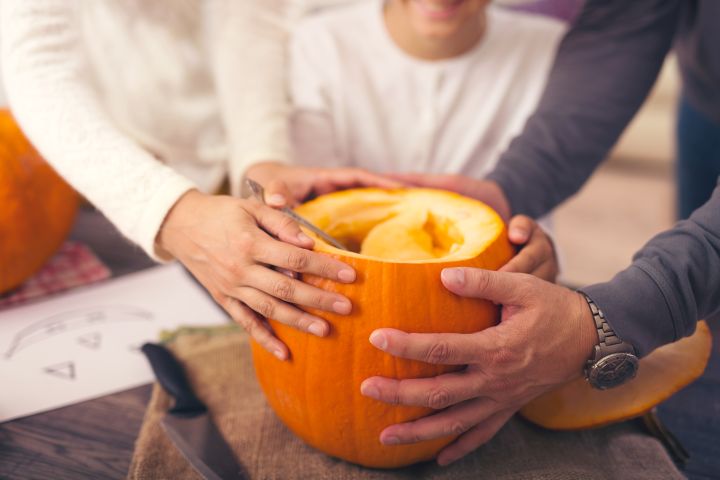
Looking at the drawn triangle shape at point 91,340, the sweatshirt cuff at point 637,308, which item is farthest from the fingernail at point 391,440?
the drawn triangle shape at point 91,340

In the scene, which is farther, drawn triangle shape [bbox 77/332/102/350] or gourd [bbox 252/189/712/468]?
drawn triangle shape [bbox 77/332/102/350]

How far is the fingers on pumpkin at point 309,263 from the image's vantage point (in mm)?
537

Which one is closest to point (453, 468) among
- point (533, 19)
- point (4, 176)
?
point (4, 176)

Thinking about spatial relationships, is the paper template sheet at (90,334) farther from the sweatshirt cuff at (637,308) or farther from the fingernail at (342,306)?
the sweatshirt cuff at (637,308)

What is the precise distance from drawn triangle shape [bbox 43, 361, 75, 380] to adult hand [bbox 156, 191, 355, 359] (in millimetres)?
221

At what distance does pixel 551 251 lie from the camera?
672 millimetres

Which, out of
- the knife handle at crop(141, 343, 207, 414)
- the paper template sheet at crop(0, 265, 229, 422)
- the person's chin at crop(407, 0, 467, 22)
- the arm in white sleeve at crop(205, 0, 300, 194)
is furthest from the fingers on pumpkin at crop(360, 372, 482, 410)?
the person's chin at crop(407, 0, 467, 22)

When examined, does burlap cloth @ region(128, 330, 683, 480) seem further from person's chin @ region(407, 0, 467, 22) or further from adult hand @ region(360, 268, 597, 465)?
person's chin @ region(407, 0, 467, 22)

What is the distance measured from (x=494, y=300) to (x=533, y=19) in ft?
2.67

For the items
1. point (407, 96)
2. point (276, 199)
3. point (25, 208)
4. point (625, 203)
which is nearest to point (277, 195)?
point (276, 199)

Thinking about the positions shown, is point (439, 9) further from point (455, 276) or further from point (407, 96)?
point (455, 276)

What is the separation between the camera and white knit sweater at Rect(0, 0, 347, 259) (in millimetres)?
695

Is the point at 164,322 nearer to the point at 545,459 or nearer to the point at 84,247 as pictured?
the point at 84,247

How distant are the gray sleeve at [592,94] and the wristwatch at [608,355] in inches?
13.1
